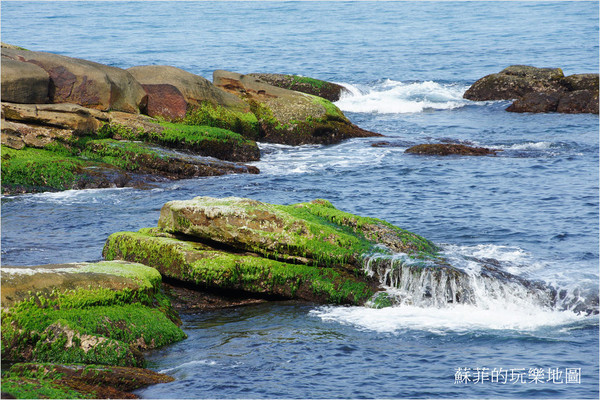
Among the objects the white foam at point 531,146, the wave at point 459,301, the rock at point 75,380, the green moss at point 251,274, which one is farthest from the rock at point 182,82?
the rock at point 75,380

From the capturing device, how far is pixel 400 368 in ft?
33.3

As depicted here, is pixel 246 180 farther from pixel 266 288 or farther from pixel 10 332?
pixel 10 332

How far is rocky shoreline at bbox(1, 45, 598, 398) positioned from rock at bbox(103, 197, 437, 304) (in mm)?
24

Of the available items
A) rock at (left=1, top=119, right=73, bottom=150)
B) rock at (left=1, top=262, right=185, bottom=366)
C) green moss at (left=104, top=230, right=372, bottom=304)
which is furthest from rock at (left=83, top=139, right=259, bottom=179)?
rock at (left=1, top=262, right=185, bottom=366)

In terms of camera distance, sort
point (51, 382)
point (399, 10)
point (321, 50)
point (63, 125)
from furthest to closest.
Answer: point (399, 10) → point (321, 50) → point (63, 125) → point (51, 382)

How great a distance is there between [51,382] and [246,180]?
567 inches

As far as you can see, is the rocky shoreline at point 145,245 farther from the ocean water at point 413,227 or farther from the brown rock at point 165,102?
the ocean water at point 413,227

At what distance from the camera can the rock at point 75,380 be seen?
832cm

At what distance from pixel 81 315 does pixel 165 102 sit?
16.7 metres

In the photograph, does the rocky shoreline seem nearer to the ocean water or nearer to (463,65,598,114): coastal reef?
the ocean water

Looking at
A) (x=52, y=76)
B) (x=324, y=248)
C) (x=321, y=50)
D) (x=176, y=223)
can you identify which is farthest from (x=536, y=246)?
(x=321, y=50)

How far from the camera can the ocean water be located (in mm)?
9938

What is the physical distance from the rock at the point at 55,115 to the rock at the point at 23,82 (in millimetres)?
269

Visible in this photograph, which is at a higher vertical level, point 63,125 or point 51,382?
point 63,125
